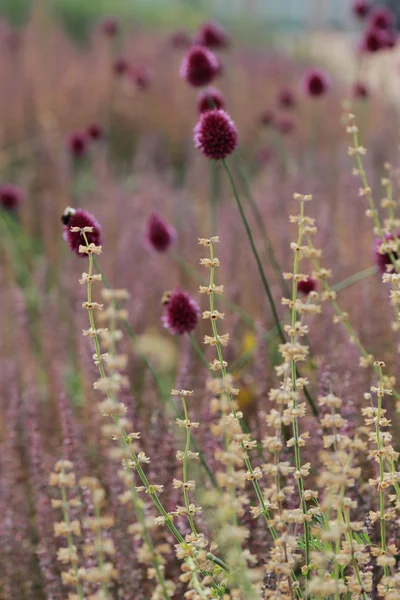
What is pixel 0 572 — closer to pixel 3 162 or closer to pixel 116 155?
pixel 3 162

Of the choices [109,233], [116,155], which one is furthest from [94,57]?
[109,233]

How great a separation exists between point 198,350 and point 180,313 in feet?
0.25

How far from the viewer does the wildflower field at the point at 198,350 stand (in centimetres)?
87

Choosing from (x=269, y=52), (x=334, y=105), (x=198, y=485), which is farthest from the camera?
(x=269, y=52)

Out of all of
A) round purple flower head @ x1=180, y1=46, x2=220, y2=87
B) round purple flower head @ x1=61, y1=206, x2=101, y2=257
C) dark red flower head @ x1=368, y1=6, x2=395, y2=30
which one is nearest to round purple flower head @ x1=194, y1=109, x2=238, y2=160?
round purple flower head @ x1=61, y1=206, x2=101, y2=257

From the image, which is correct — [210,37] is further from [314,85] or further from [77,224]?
[77,224]

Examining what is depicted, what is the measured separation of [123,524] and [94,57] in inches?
252

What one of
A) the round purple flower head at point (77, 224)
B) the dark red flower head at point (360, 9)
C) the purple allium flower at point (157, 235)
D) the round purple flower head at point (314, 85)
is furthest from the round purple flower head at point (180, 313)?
the dark red flower head at point (360, 9)

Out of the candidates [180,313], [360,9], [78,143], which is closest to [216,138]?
[180,313]

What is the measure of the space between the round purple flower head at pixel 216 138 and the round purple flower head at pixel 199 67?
46cm

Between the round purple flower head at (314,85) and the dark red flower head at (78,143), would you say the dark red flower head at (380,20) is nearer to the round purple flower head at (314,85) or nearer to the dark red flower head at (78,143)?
the round purple flower head at (314,85)

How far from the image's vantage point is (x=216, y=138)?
4.88 ft

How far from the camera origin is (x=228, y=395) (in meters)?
0.91

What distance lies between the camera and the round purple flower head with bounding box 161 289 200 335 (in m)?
1.41
